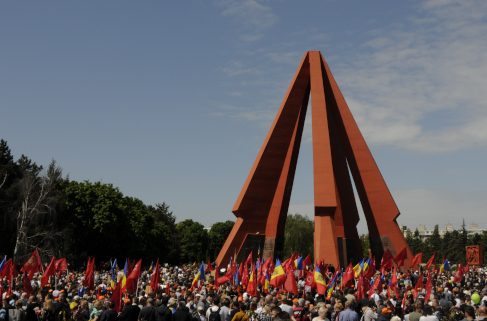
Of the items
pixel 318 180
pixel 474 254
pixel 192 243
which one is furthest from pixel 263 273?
pixel 192 243

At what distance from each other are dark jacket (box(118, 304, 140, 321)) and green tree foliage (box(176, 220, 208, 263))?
203 ft

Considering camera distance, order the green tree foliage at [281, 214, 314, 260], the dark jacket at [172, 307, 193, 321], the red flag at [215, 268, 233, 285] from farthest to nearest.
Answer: the green tree foliage at [281, 214, 314, 260]
the red flag at [215, 268, 233, 285]
the dark jacket at [172, 307, 193, 321]

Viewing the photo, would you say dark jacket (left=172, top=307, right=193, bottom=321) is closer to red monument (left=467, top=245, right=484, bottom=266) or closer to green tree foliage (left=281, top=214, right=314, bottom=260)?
red monument (left=467, top=245, right=484, bottom=266)

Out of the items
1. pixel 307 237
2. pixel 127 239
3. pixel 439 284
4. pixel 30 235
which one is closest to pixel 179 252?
pixel 307 237

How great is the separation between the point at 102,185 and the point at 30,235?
373 inches

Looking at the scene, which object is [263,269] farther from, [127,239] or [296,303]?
[127,239]

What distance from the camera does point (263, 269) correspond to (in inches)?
590

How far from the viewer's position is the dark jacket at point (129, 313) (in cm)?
809

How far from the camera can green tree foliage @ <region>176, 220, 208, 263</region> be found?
7119 cm

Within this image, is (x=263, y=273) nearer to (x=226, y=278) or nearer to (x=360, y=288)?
(x=226, y=278)

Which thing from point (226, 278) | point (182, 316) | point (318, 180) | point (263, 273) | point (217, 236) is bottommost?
point (182, 316)

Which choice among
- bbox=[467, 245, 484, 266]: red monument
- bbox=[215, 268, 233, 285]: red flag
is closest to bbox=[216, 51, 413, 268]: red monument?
bbox=[215, 268, 233, 285]: red flag

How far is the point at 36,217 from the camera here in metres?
31.5

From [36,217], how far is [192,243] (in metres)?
41.2
